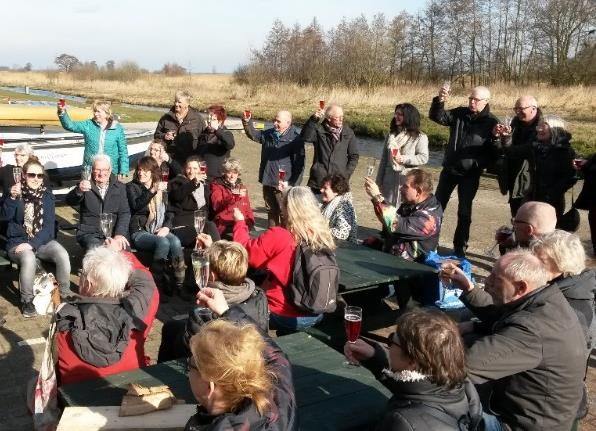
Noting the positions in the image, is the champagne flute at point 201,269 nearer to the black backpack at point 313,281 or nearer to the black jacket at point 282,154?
the black backpack at point 313,281

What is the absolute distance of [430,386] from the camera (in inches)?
90.7

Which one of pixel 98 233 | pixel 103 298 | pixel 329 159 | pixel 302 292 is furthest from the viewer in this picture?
pixel 329 159

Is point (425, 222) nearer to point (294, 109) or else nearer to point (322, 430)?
point (322, 430)

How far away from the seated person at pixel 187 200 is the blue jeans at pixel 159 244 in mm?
172

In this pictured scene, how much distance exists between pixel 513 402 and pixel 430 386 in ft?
2.56

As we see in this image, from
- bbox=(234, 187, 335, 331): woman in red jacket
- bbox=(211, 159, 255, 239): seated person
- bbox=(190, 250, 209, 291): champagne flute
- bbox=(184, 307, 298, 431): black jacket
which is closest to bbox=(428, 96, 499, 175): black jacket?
bbox=(211, 159, 255, 239): seated person

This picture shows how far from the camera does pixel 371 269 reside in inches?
190

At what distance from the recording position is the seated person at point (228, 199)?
6.46 m

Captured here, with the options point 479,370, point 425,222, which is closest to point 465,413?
point 479,370

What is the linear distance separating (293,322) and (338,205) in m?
1.57

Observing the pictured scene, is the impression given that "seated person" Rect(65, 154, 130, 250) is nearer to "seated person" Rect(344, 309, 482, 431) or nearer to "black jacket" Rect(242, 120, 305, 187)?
"black jacket" Rect(242, 120, 305, 187)

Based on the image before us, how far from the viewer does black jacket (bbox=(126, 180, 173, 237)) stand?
625cm

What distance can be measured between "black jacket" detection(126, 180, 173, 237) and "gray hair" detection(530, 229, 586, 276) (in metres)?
3.81

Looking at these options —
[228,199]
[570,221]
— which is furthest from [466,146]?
[228,199]
